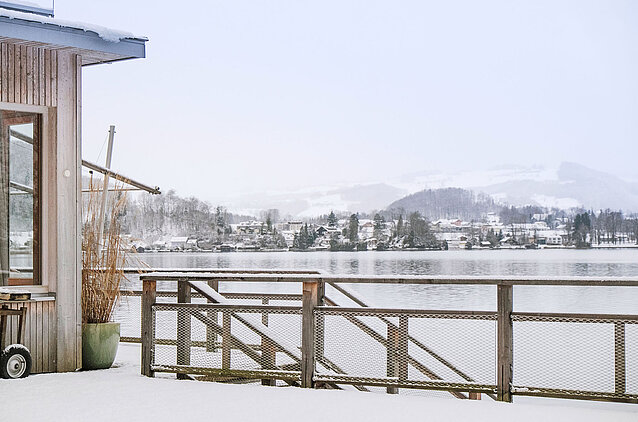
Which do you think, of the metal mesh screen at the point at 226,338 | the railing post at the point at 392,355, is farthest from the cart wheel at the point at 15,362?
the railing post at the point at 392,355

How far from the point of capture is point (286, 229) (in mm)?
34875

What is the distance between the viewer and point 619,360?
18.6ft

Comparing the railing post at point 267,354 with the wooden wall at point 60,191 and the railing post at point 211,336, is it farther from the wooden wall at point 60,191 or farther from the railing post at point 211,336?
the wooden wall at point 60,191

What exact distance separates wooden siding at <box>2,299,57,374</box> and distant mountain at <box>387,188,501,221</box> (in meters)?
28.4

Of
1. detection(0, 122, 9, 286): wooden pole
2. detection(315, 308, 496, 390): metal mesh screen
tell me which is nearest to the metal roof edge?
detection(0, 122, 9, 286): wooden pole

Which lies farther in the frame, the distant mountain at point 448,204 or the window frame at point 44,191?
the distant mountain at point 448,204

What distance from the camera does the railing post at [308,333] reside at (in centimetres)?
647

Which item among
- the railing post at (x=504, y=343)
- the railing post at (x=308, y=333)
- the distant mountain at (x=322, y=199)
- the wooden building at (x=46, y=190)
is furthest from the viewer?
the distant mountain at (x=322, y=199)

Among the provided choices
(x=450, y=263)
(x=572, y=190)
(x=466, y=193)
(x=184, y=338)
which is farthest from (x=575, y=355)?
(x=572, y=190)

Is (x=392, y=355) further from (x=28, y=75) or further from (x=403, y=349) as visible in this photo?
(x=28, y=75)

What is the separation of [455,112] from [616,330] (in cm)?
4007

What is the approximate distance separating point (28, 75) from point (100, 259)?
1680mm

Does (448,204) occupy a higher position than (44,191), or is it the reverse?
(448,204)

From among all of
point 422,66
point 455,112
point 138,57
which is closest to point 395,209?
point 455,112
